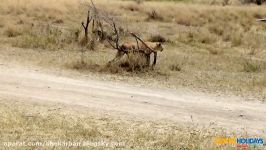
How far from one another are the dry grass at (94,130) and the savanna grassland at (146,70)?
15 millimetres

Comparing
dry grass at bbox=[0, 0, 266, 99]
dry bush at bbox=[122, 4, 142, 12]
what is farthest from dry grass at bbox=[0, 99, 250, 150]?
dry bush at bbox=[122, 4, 142, 12]

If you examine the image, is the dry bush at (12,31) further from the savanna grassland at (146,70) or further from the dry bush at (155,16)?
the dry bush at (155,16)

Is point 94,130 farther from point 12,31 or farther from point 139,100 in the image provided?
point 12,31

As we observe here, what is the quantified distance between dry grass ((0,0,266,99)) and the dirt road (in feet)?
4.22

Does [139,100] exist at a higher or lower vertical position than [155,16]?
higher

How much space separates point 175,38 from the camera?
22.4 metres

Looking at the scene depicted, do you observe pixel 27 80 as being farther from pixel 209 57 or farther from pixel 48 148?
pixel 209 57

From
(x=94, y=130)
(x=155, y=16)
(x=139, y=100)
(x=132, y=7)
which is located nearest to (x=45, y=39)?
(x=139, y=100)

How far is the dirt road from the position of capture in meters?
8.63

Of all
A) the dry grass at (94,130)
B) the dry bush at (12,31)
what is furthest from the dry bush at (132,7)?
the dry grass at (94,130)

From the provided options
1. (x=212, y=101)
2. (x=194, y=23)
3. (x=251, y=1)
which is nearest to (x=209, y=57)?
(x=212, y=101)

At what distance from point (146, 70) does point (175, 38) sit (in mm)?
9493

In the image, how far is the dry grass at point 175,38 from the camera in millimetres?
13023

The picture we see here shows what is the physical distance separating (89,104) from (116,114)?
79 centimetres
